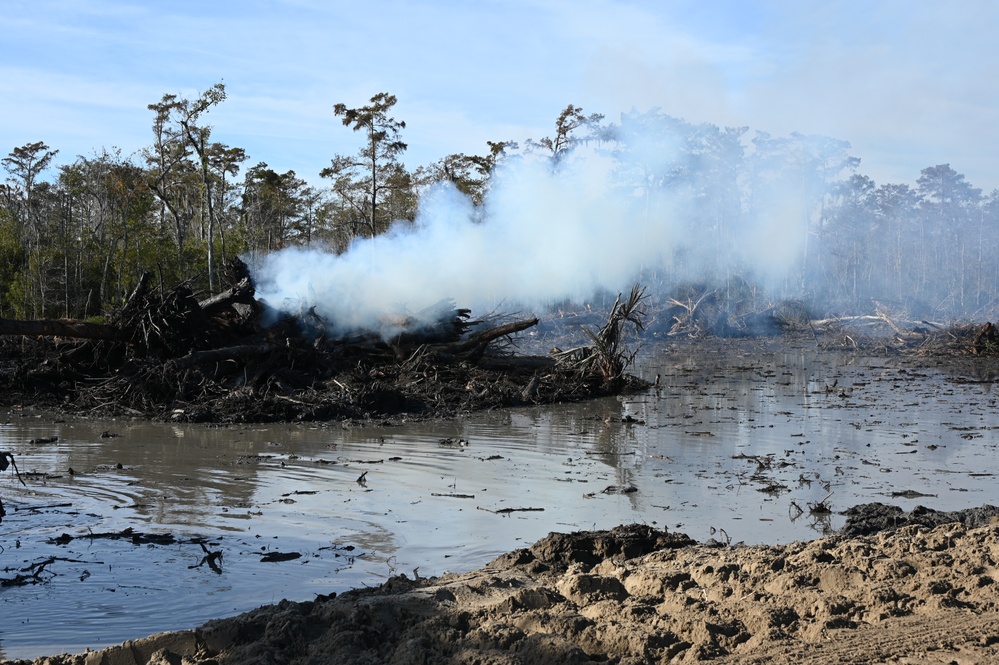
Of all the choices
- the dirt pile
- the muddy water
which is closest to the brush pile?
the muddy water

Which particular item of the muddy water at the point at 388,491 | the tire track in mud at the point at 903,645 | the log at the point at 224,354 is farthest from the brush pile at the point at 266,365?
the tire track in mud at the point at 903,645

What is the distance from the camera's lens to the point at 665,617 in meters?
4.66

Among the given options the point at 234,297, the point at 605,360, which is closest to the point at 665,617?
the point at 234,297

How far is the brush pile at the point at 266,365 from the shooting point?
14766mm

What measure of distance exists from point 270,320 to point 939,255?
232 feet

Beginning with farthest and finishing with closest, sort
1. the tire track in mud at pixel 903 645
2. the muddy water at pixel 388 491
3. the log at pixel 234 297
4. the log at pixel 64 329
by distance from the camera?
the log at pixel 234 297, the log at pixel 64 329, the muddy water at pixel 388 491, the tire track in mud at pixel 903 645

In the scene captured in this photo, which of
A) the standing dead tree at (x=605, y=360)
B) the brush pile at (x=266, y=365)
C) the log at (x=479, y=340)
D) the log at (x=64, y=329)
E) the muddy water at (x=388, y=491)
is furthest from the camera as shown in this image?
the log at (x=479, y=340)

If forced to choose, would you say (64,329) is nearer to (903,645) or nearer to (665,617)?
(665,617)

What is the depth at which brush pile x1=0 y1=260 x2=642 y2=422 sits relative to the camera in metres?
14.8

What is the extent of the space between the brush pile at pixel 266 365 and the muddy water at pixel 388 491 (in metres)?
0.95

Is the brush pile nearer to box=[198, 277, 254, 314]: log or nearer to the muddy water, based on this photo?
box=[198, 277, 254, 314]: log

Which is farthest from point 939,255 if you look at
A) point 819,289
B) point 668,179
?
point 668,179

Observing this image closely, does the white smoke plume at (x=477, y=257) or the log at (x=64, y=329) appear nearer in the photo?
the log at (x=64, y=329)

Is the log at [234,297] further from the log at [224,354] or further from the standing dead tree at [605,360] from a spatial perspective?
the standing dead tree at [605,360]
